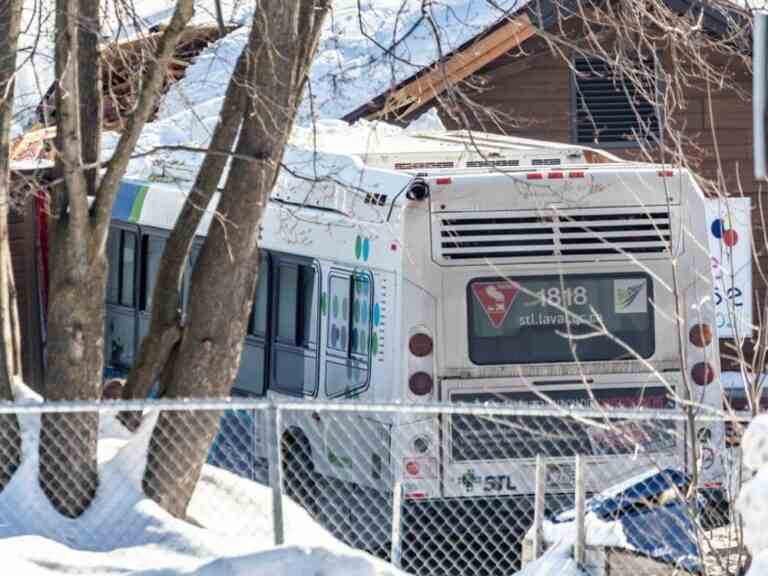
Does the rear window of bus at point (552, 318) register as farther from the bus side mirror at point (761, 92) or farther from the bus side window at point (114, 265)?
the bus side mirror at point (761, 92)

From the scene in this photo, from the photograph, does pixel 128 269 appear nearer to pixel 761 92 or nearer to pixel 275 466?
pixel 275 466

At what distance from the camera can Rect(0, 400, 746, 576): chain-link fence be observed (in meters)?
8.77

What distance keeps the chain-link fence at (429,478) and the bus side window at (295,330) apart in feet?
1.19

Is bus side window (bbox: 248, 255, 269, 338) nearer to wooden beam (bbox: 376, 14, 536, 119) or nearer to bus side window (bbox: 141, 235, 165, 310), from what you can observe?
bus side window (bbox: 141, 235, 165, 310)

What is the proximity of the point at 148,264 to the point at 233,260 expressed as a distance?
6.33 meters

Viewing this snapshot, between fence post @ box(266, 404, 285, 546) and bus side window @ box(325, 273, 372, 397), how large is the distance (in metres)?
3.56

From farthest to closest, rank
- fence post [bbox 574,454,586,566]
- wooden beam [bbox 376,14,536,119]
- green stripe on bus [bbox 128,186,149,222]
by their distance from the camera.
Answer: wooden beam [bbox 376,14,536,119] < green stripe on bus [bbox 128,186,149,222] < fence post [bbox 574,454,586,566]

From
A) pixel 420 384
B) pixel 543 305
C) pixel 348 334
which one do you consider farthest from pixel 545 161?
pixel 420 384

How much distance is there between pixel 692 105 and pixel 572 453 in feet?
27.7

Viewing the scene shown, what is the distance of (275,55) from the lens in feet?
32.5

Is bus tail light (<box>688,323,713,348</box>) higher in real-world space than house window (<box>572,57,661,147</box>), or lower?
lower

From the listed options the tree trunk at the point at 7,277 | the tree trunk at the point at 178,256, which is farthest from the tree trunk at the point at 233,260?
the tree trunk at the point at 7,277

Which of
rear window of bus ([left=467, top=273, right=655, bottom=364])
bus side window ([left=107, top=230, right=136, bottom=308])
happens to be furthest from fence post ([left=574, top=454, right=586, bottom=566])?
bus side window ([left=107, top=230, right=136, bottom=308])

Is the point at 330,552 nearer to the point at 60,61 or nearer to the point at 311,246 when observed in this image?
the point at 60,61
